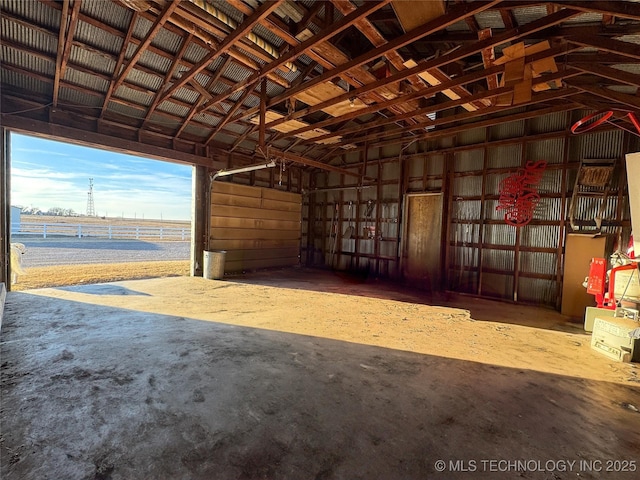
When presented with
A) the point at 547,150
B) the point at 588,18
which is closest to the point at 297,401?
the point at 588,18

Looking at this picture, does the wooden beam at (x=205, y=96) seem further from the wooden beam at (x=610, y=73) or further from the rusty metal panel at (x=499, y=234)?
the rusty metal panel at (x=499, y=234)

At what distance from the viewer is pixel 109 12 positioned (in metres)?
4.06

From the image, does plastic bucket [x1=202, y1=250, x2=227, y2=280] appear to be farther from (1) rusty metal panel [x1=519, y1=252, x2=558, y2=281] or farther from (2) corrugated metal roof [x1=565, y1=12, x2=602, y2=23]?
(2) corrugated metal roof [x1=565, y1=12, x2=602, y2=23]

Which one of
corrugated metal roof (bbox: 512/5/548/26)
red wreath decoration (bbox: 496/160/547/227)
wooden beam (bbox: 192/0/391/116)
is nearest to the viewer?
wooden beam (bbox: 192/0/391/116)

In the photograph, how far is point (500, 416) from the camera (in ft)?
7.45

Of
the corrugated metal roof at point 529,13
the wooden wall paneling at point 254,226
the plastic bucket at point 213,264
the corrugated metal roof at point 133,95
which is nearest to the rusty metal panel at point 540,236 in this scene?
the corrugated metal roof at point 529,13

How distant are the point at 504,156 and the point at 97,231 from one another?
2368cm

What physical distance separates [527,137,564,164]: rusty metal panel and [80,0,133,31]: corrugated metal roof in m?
7.84

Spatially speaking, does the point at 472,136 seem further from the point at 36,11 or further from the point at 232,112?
the point at 36,11

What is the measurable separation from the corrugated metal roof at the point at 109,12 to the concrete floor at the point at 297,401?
439 cm

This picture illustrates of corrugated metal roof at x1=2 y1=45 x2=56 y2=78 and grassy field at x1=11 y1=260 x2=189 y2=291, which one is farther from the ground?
corrugated metal roof at x1=2 y1=45 x2=56 y2=78

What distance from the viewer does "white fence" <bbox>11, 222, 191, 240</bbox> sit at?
627 inches

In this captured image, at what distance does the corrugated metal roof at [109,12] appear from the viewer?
3.94 metres

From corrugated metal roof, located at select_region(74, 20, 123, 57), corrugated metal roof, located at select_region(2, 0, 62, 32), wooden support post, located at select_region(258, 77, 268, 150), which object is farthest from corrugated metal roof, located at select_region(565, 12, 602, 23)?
corrugated metal roof, located at select_region(2, 0, 62, 32)
